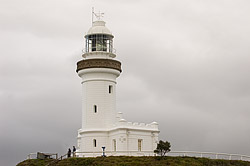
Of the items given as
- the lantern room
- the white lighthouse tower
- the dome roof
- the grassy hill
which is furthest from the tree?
the dome roof

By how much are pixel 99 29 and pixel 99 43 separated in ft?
4.86

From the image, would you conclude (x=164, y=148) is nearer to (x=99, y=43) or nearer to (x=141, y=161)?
(x=141, y=161)

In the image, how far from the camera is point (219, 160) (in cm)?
5006

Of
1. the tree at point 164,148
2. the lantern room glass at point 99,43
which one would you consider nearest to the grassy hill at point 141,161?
the tree at point 164,148

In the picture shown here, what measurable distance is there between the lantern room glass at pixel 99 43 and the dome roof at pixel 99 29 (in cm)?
37

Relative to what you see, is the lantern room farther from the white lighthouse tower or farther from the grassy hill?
the grassy hill

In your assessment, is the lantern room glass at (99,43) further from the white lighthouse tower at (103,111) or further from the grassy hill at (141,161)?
the grassy hill at (141,161)

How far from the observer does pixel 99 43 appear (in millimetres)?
58906

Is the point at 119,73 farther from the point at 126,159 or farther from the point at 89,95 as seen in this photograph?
the point at 126,159

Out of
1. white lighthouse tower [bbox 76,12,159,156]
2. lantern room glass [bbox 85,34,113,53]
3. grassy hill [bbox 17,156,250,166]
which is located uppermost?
lantern room glass [bbox 85,34,113,53]

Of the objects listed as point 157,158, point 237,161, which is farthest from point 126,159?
point 237,161

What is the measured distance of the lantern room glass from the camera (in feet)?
193

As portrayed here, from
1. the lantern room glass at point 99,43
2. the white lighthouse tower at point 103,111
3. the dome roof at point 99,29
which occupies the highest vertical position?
the dome roof at point 99,29

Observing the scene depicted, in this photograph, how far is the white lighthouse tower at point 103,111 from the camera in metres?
54.5
